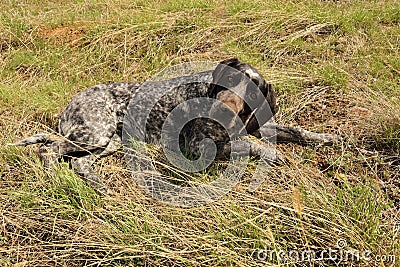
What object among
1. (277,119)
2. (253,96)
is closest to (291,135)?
(277,119)

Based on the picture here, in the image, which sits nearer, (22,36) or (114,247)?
(114,247)

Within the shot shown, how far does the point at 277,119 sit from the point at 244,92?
0.80 metres

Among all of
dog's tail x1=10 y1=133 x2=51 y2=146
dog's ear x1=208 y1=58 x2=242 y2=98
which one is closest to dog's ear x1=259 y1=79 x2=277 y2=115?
dog's ear x1=208 y1=58 x2=242 y2=98

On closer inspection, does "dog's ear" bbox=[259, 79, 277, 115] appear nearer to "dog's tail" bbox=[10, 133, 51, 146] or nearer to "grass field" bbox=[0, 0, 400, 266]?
"grass field" bbox=[0, 0, 400, 266]

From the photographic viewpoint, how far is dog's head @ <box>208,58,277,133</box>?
3719 mm

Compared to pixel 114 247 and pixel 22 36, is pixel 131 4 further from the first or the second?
pixel 114 247

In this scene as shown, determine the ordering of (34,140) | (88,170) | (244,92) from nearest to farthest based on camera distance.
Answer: (244,92), (88,170), (34,140)

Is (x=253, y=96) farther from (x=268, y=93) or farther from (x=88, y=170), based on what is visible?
(x=88, y=170)

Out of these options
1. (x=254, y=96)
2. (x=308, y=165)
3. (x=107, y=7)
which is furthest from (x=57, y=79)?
(x=308, y=165)

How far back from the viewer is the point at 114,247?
9.63 ft

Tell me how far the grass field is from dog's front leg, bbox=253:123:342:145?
0.25 feet

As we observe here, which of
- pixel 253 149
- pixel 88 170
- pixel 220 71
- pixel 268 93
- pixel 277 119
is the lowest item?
pixel 88 170

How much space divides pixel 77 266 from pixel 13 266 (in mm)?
426

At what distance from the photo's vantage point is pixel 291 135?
4016 mm
